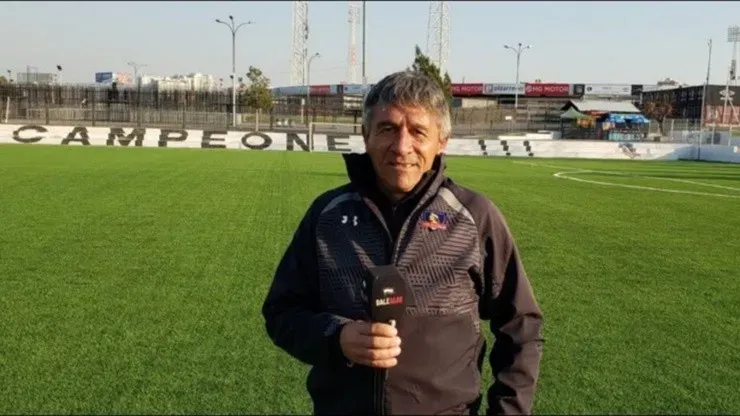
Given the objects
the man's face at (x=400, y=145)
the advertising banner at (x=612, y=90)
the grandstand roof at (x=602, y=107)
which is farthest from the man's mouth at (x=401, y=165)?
the advertising banner at (x=612, y=90)

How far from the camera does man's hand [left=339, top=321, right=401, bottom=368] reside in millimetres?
1852

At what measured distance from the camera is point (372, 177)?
7.65 feet

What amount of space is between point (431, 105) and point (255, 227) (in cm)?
852

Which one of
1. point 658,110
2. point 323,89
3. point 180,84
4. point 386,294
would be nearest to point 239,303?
point 386,294

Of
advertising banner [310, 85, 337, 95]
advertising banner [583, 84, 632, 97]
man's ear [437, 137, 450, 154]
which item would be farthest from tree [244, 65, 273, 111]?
man's ear [437, 137, 450, 154]

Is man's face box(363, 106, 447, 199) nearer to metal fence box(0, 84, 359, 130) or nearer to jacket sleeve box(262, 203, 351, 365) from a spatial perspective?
jacket sleeve box(262, 203, 351, 365)

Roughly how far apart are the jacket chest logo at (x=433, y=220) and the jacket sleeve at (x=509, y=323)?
147 millimetres

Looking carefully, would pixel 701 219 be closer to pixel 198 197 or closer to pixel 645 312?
pixel 645 312

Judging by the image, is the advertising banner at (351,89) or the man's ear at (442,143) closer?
the man's ear at (442,143)

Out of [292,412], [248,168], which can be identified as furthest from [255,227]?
[248,168]

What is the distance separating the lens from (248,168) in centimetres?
2269

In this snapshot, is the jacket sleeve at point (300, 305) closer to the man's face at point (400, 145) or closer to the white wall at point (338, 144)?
the man's face at point (400, 145)

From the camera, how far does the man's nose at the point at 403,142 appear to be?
223 centimetres

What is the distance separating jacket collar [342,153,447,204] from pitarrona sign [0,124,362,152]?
33.5 meters
